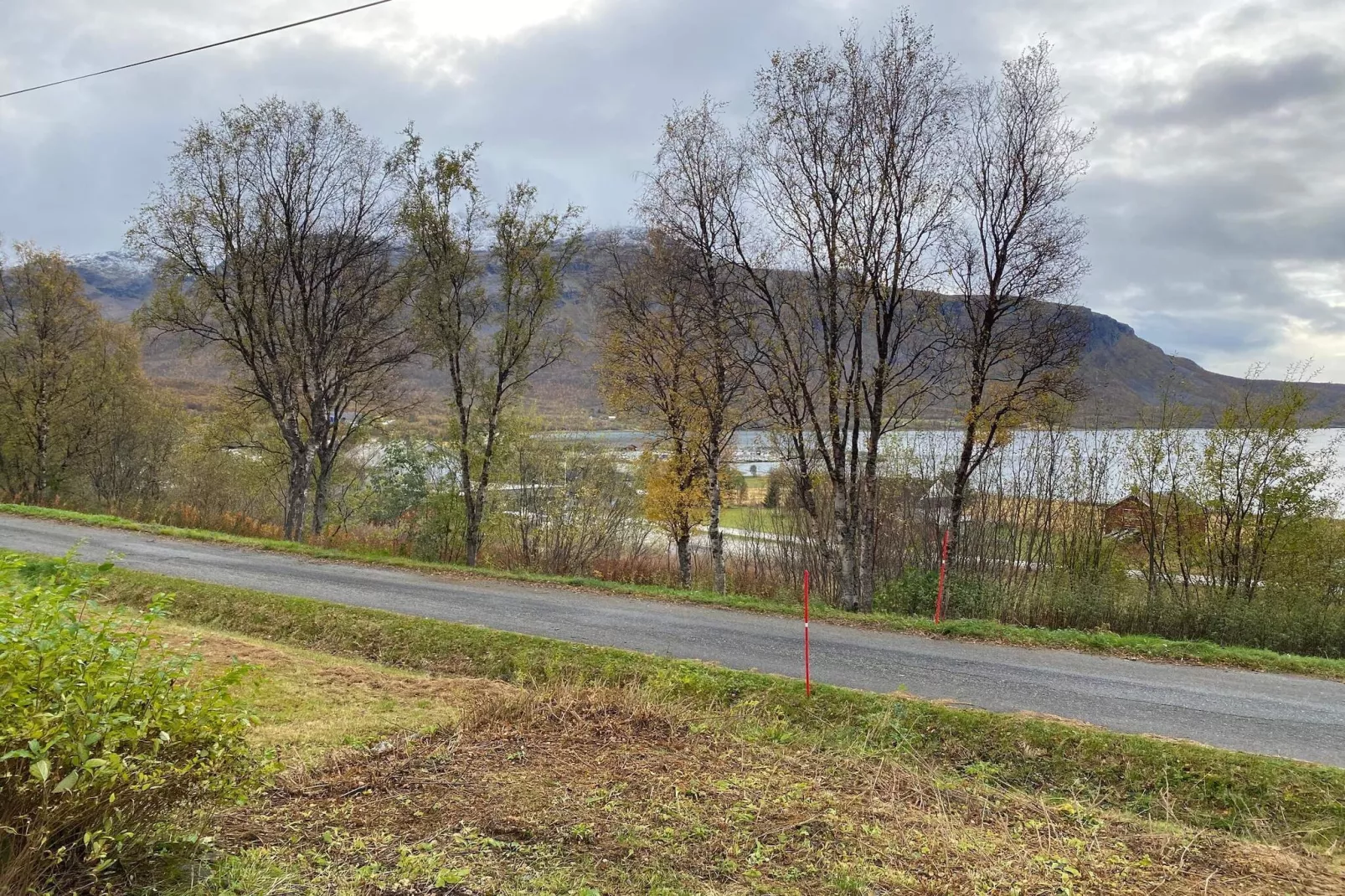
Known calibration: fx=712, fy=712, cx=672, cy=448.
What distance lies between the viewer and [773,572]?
2612 centimetres

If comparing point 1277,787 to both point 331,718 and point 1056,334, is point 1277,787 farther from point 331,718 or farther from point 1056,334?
point 1056,334

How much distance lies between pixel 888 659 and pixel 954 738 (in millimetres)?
2668

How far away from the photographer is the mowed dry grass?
3629mm

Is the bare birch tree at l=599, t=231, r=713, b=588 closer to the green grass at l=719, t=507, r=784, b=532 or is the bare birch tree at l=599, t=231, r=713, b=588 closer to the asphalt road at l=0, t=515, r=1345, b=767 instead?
the green grass at l=719, t=507, r=784, b=532

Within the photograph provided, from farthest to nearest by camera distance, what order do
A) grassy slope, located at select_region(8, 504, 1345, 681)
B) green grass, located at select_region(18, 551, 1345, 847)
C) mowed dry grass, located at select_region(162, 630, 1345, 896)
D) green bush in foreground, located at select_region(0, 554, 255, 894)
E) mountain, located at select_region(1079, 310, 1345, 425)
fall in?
1. mountain, located at select_region(1079, 310, 1345, 425)
2. grassy slope, located at select_region(8, 504, 1345, 681)
3. green grass, located at select_region(18, 551, 1345, 847)
4. mowed dry grass, located at select_region(162, 630, 1345, 896)
5. green bush in foreground, located at select_region(0, 554, 255, 894)

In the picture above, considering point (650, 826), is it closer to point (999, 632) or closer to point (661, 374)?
point (999, 632)

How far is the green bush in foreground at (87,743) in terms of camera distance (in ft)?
8.81

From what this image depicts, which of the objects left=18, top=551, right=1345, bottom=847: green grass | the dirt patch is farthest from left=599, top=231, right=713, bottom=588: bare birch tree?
the dirt patch

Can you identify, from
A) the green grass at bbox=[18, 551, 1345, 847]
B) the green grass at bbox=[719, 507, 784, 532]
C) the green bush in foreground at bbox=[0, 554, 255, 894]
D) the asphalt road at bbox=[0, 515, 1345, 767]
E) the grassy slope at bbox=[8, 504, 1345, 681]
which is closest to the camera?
the green bush in foreground at bbox=[0, 554, 255, 894]

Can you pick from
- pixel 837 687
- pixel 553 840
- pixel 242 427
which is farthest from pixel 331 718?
pixel 242 427

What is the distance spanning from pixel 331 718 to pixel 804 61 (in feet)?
49.8

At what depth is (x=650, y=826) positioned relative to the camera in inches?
165

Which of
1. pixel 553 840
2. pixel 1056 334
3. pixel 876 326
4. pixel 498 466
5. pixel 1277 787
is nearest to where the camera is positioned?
pixel 553 840

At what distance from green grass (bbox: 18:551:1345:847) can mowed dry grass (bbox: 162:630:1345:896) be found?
37.0 inches
